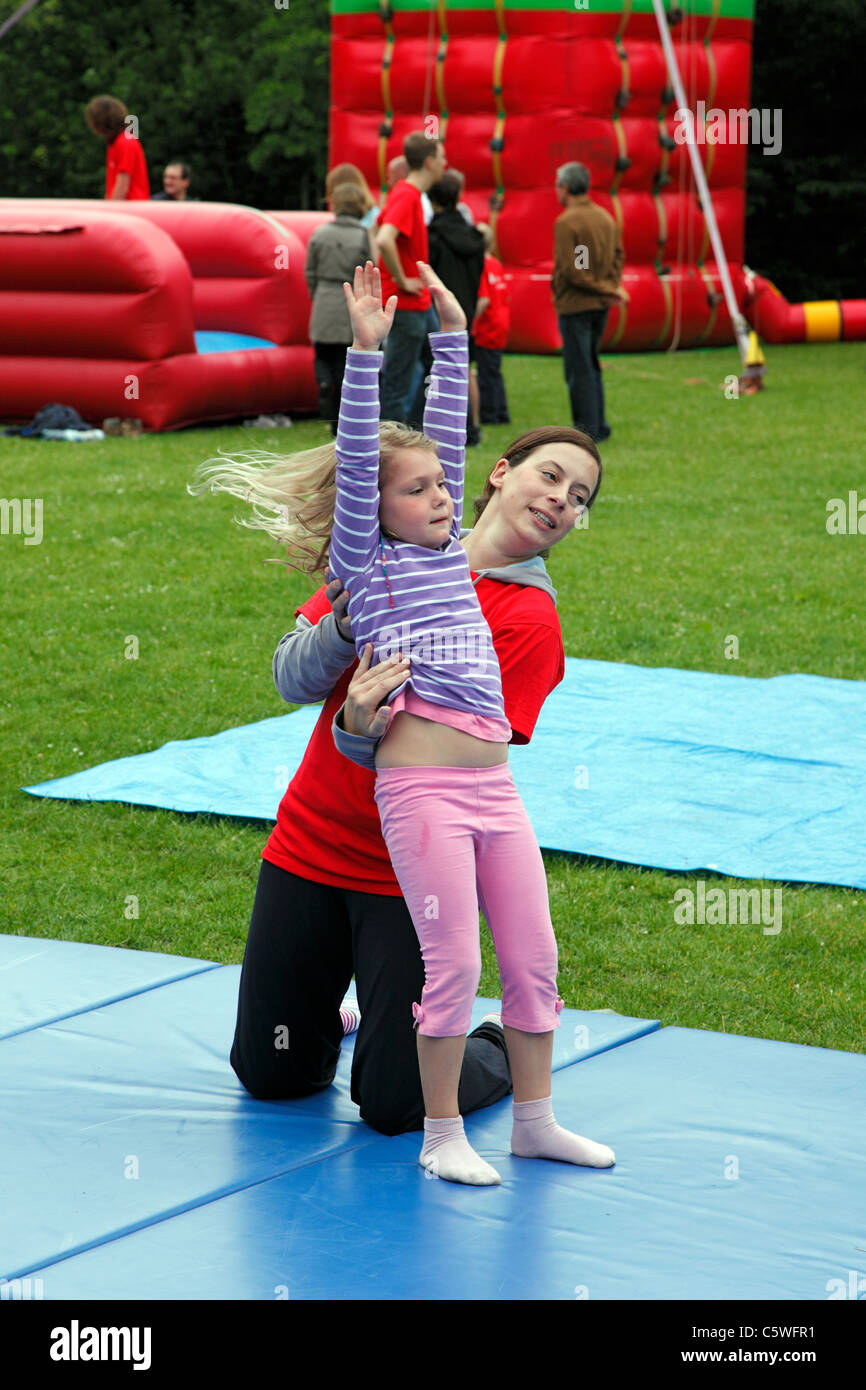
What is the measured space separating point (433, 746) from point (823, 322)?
1943 cm

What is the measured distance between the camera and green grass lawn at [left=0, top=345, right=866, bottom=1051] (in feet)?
13.7

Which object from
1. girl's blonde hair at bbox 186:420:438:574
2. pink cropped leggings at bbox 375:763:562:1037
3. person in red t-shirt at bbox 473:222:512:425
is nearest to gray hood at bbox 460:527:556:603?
girl's blonde hair at bbox 186:420:438:574

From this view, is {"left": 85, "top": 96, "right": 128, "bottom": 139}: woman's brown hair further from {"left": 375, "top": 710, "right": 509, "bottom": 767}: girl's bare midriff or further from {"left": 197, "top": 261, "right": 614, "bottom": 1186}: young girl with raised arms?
{"left": 375, "top": 710, "right": 509, "bottom": 767}: girl's bare midriff

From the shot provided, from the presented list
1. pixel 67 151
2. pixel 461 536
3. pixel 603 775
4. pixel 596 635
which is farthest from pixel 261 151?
pixel 461 536

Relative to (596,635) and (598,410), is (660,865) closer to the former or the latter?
(596,635)

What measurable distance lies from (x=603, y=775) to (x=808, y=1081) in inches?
87.5

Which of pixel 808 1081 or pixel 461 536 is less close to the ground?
pixel 461 536

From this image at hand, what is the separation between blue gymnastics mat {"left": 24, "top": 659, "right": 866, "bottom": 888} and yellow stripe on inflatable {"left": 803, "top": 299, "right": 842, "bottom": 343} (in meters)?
15.5

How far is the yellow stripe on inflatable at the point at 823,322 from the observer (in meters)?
20.9

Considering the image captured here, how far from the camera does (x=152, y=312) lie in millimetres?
11117

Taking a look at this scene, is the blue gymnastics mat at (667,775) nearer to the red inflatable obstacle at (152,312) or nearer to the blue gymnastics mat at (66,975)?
the blue gymnastics mat at (66,975)

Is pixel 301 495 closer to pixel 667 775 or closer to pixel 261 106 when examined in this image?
pixel 667 775

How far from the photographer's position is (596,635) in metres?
7.14
